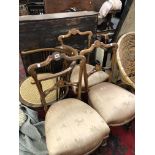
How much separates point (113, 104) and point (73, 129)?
1.21 feet

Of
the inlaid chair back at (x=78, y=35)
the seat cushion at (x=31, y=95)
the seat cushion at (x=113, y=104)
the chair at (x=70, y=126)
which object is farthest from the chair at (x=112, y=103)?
the inlaid chair back at (x=78, y=35)

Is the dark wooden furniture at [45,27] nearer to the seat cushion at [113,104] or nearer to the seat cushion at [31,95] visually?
the seat cushion at [31,95]

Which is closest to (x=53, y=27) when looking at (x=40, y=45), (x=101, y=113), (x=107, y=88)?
(x=40, y=45)

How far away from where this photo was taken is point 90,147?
1.05 m

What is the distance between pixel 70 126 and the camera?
106 centimetres

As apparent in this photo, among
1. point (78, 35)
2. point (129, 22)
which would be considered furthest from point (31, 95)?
point (129, 22)

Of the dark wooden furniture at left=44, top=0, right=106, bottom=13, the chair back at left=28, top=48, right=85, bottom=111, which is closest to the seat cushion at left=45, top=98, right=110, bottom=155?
the chair back at left=28, top=48, right=85, bottom=111

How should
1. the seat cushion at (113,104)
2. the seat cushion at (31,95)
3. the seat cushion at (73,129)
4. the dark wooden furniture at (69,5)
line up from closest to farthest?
the seat cushion at (73,129)
the seat cushion at (113,104)
the seat cushion at (31,95)
the dark wooden furniture at (69,5)

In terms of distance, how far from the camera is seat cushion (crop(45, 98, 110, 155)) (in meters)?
0.98

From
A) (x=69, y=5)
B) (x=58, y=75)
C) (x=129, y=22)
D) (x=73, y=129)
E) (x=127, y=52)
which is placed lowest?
(x=73, y=129)

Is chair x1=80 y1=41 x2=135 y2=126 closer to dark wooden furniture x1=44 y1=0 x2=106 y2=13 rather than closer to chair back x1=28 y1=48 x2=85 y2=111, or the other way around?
chair back x1=28 y1=48 x2=85 y2=111

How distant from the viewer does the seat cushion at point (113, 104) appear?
121 centimetres

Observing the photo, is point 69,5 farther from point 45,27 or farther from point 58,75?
point 58,75
